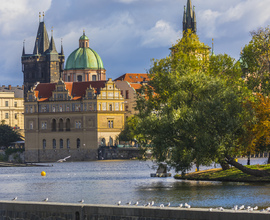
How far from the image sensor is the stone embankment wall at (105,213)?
29766 millimetres

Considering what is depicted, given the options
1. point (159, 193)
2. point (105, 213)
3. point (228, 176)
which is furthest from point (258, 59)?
point (105, 213)

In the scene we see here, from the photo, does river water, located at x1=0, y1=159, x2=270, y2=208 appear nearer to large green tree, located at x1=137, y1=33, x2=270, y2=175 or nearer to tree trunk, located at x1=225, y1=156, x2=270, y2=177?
tree trunk, located at x1=225, y1=156, x2=270, y2=177

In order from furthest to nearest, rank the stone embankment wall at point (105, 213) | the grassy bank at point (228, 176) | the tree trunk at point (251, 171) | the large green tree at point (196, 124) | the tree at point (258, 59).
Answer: the tree at point (258, 59) → the grassy bank at point (228, 176) → the tree trunk at point (251, 171) → the large green tree at point (196, 124) → the stone embankment wall at point (105, 213)

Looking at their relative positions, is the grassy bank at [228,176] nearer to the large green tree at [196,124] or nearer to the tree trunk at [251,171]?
the tree trunk at [251,171]

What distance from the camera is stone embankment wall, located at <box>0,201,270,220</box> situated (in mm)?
29766

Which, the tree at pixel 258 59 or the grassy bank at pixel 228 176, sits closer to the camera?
the grassy bank at pixel 228 176

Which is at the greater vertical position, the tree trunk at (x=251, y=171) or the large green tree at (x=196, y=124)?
the large green tree at (x=196, y=124)

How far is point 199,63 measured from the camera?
79875mm

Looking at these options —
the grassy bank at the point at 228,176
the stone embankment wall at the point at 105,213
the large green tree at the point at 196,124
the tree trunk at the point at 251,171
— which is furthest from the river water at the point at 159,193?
the stone embankment wall at the point at 105,213

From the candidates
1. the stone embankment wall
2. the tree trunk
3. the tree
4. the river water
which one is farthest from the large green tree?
the stone embankment wall

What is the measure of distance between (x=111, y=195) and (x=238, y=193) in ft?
30.9

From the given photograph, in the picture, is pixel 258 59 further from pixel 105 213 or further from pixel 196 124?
pixel 105 213

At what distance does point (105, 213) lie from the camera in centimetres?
3241

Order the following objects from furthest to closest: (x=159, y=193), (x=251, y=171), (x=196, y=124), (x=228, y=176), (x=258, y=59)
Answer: (x=258, y=59) → (x=228, y=176) → (x=251, y=171) → (x=196, y=124) → (x=159, y=193)
